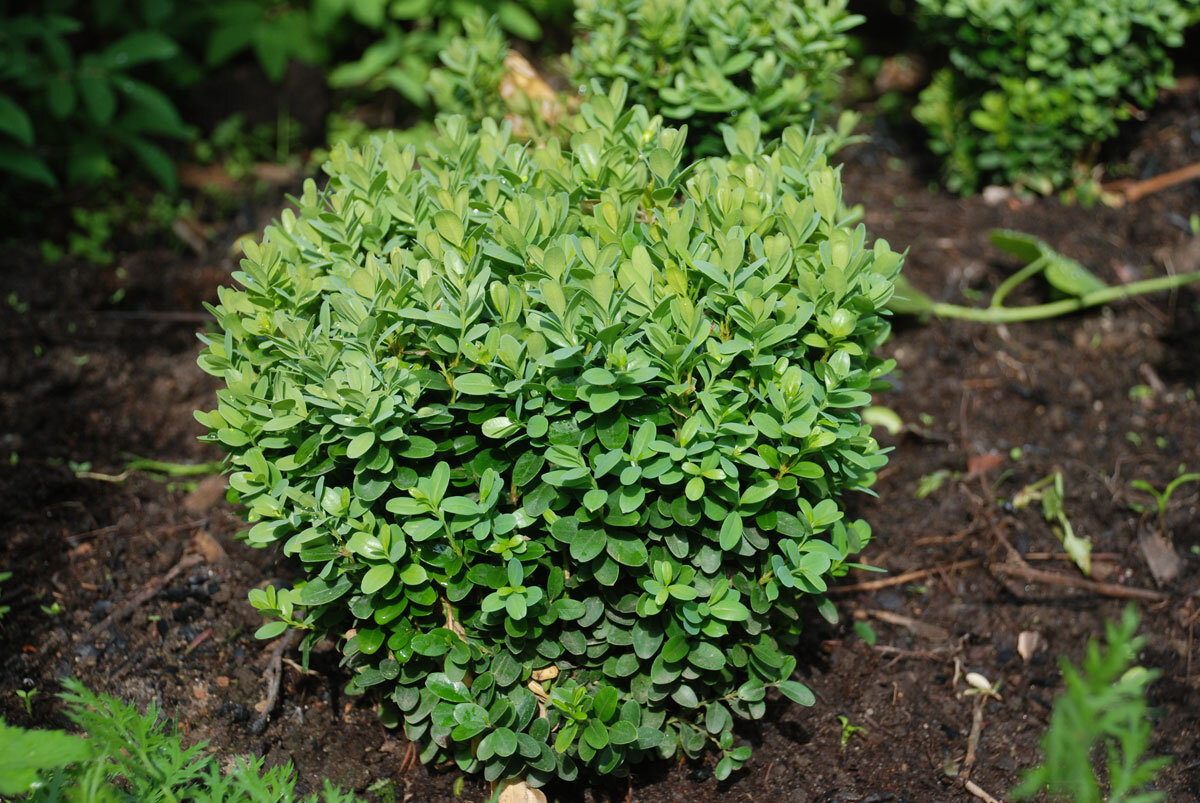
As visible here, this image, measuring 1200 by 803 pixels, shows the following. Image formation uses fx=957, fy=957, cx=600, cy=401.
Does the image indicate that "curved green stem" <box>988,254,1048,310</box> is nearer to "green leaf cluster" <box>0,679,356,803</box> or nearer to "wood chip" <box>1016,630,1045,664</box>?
"wood chip" <box>1016,630,1045,664</box>

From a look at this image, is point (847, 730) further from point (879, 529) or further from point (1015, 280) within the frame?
point (1015, 280)

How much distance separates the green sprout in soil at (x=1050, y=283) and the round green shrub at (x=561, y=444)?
1696 millimetres

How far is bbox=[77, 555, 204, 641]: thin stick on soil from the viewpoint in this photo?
2588 millimetres

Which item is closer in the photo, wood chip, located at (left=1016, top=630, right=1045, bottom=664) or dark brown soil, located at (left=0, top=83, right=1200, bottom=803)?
dark brown soil, located at (left=0, top=83, right=1200, bottom=803)

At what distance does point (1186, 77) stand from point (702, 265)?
168 inches

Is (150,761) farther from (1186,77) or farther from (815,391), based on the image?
(1186,77)

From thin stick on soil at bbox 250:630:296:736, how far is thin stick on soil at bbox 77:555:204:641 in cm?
47

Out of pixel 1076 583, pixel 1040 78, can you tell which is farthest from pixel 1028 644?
pixel 1040 78

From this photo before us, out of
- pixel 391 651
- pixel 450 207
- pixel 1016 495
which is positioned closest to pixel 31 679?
pixel 391 651

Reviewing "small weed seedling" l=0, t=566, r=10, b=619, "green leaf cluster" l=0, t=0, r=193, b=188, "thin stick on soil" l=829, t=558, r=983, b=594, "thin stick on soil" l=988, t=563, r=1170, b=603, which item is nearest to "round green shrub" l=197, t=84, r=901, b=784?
"thin stick on soil" l=829, t=558, r=983, b=594

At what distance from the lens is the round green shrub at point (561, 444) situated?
73.3 inches

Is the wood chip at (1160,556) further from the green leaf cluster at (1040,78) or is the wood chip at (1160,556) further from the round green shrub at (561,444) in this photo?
the green leaf cluster at (1040,78)

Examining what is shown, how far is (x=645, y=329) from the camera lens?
6.08 feet

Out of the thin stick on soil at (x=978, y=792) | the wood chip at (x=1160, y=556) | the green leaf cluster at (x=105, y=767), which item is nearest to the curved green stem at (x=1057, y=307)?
the wood chip at (x=1160, y=556)
